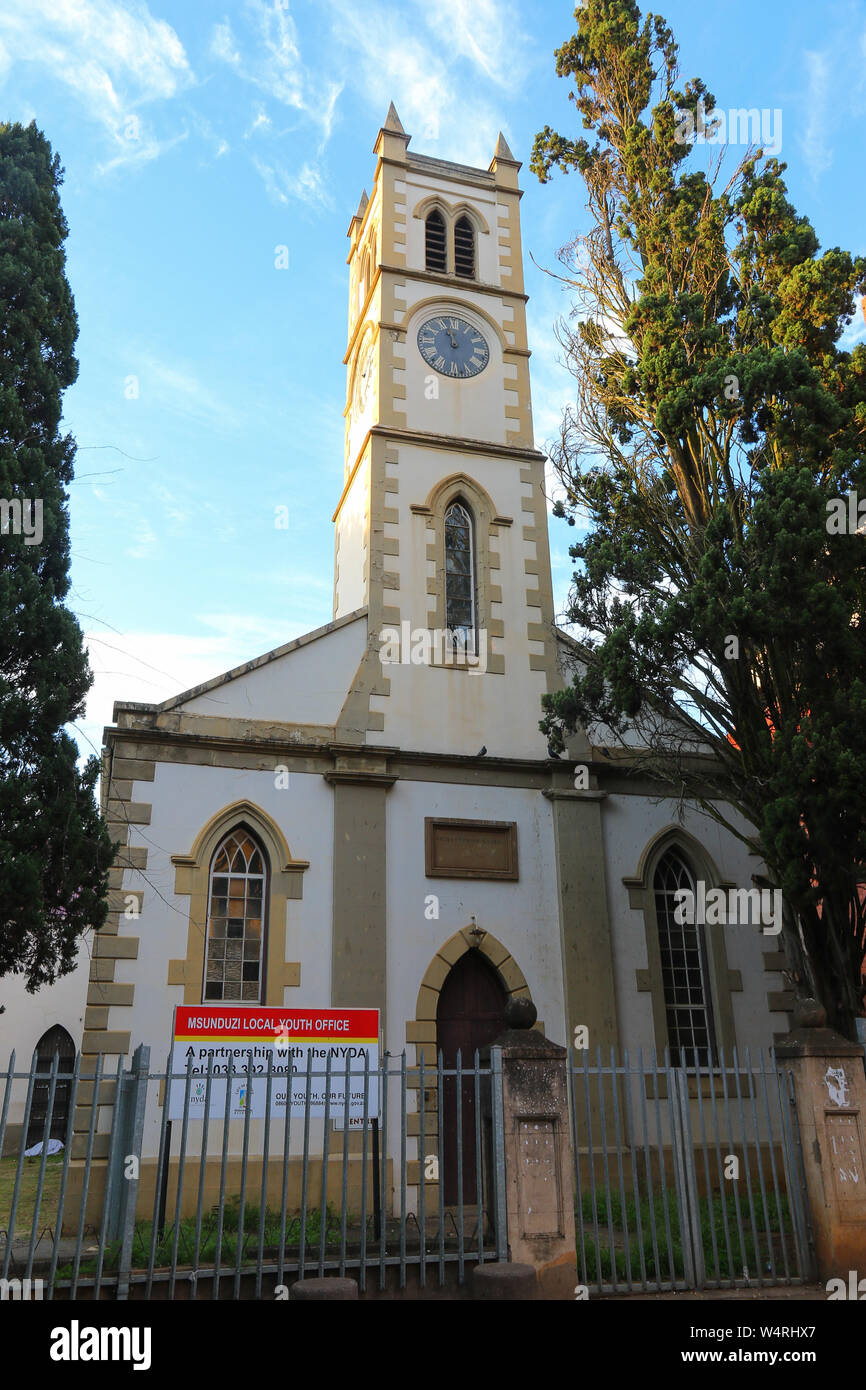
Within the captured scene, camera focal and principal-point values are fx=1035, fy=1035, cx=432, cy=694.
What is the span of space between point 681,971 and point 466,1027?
122 inches

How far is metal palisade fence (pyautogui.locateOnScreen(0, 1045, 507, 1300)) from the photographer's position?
23.8 feet

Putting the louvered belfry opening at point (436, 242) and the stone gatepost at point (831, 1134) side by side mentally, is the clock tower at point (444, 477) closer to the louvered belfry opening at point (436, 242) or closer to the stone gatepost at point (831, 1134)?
the louvered belfry opening at point (436, 242)

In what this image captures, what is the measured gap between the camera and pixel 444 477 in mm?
15703

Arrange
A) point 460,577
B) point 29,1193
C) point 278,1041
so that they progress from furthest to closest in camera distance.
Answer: point 460,577 → point 29,1193 → point 278,1041

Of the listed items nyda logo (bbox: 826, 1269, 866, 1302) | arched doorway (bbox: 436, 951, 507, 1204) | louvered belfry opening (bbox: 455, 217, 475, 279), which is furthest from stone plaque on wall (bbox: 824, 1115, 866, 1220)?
louvered belfry opening (bbox: 455, 217, 475, 279)

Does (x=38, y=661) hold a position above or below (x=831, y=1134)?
above

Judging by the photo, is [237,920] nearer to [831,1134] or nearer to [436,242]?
[831,1134]

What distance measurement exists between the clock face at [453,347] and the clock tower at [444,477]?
27mm

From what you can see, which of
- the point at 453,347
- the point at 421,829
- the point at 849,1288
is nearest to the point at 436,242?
the point at 453,347

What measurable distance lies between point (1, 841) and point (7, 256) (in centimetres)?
615

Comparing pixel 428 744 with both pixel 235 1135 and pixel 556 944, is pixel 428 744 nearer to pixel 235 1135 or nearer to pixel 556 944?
pixel 556 944

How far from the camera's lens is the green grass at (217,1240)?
7988 millimetres

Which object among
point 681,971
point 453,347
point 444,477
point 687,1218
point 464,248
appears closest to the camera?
point 687,1218
